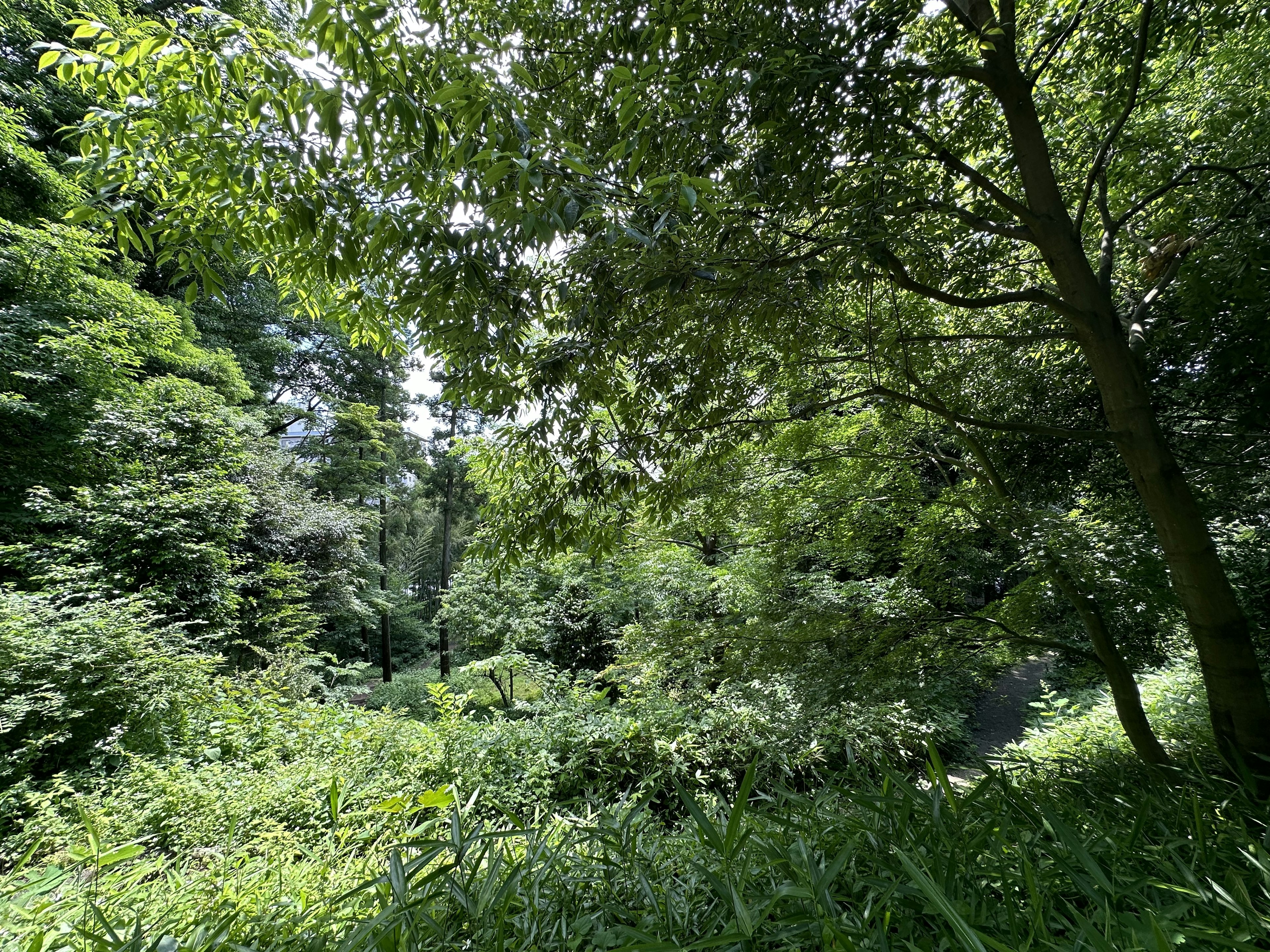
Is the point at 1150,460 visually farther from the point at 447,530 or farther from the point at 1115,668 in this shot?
the point at 447,530

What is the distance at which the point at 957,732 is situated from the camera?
584 cm

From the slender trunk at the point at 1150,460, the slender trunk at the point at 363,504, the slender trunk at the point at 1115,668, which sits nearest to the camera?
the slender trunk at the point at 1150,460

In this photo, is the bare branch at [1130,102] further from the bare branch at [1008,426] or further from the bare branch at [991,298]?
the bare branch at [1008,426]

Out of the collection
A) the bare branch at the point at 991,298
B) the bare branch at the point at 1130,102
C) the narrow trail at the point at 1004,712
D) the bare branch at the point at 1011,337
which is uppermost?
the bare branch at the point at 1130,102

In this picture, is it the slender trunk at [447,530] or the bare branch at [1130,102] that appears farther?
the slender trunk at [447,530]

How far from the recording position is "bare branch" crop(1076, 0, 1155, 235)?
176cm

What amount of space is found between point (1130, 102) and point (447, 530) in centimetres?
1430

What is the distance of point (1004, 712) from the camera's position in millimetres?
7895

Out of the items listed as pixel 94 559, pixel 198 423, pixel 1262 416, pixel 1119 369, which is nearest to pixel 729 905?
pixel 1119 369

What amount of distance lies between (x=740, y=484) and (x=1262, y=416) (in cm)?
241

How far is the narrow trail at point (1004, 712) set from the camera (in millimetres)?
6273

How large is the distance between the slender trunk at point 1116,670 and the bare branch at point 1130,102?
1.73 m

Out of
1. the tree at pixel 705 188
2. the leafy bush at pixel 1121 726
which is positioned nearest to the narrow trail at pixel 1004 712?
the leafy bush at pixel 1121 726

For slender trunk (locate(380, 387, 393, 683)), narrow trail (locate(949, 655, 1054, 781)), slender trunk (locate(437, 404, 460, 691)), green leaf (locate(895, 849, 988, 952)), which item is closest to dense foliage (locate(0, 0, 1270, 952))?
green leaf (locate(895, 849, 988, 952))
